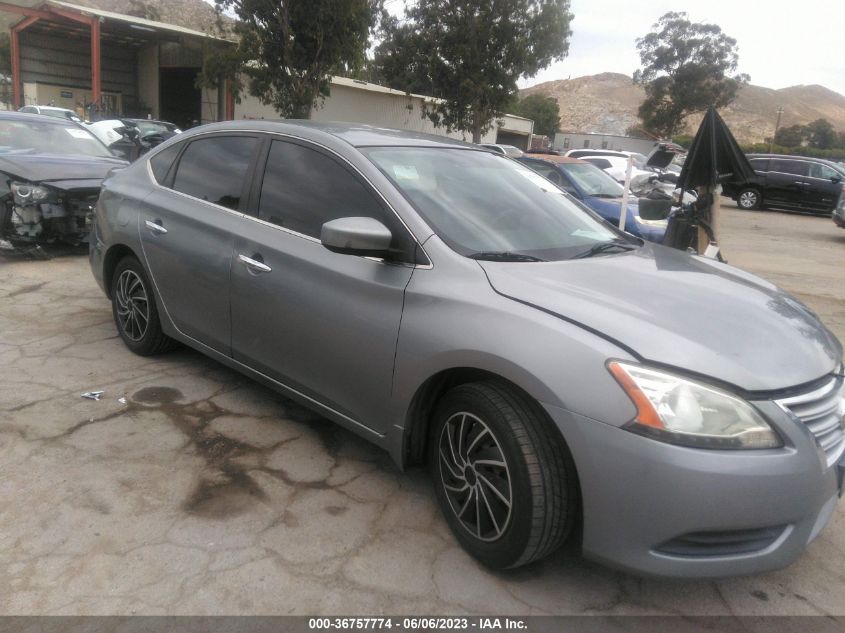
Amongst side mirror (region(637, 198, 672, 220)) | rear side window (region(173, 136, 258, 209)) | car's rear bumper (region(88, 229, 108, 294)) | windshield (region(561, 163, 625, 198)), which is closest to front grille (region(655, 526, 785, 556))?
rear side window (region(173, 136, 258, 209))

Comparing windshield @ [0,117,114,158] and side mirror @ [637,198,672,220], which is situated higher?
side mirror @ [637,198,672,220]

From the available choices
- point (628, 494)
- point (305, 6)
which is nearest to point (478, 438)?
point (628, 494)

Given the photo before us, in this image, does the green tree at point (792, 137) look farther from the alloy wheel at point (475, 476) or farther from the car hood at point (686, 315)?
the alloy wheel at point (475, 476)

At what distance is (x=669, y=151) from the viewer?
10.9 m

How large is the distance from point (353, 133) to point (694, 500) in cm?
233

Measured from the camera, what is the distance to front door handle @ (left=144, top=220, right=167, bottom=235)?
3928 mm

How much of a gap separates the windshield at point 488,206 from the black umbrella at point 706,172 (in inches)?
173

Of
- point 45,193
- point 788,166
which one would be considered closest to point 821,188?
point 788,166

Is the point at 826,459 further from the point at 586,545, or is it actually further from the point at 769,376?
the point at 586,545

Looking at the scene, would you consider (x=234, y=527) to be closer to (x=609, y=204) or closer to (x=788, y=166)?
(x=609, y=204)

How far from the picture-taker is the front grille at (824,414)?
7.10ft

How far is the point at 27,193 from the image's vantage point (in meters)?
6.67

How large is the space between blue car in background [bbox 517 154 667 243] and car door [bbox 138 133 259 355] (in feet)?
19.2

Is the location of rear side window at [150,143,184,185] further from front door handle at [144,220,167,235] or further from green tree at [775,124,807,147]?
green tree at [775,124,807,147]
